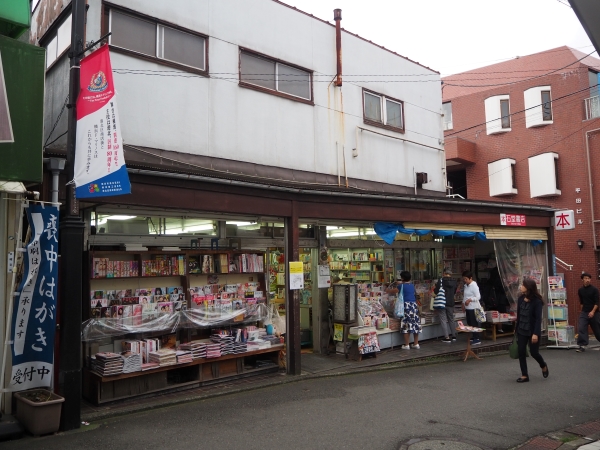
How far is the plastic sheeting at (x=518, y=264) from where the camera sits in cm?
1456

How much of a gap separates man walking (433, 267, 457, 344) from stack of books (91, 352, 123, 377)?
27.9ft

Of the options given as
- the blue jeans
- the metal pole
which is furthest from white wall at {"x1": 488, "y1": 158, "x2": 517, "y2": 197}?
the metal pole

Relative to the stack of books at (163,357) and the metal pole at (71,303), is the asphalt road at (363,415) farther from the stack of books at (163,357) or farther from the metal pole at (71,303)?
the stack of books at (163,357)

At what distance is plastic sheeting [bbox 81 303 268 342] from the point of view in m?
8.16

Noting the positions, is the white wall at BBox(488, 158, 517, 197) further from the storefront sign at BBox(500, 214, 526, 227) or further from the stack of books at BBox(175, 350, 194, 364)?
the stack of books at BBox(175, 350, 194, 364)

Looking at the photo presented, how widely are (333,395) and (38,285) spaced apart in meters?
4.89

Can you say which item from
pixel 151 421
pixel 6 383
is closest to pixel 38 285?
pixel 6 383

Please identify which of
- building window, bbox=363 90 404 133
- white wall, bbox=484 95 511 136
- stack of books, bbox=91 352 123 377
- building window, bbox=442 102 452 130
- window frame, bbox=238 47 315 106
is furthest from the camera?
building window, bbox=442 102 452 130

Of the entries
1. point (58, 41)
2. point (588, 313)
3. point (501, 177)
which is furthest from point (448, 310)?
point (501, 177)

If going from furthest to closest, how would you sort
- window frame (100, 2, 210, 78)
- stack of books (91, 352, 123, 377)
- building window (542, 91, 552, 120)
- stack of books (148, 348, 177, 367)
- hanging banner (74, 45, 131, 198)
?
building window (542, 91, 552, 120), window frame (100, 2, 210, 78), stack of books (148, 348, 177, 367), stack of books (91, 352, 123, 377), hanging banner (74, 45, 131, 198)

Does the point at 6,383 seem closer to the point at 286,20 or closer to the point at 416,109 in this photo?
the point at 286,20

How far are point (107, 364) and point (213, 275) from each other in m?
2.87

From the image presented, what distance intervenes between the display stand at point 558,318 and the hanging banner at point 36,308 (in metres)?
12.5

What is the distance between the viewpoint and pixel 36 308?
6.79m
